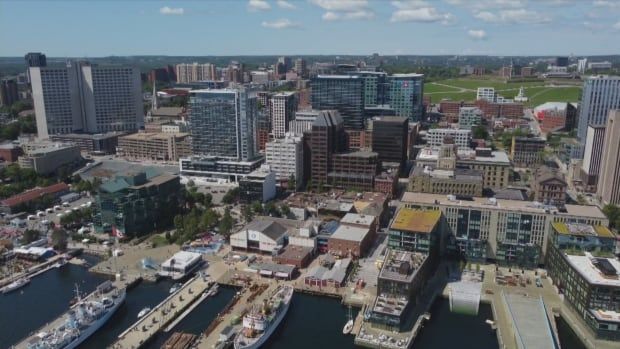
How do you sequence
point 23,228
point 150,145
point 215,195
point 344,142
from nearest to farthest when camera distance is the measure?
1. point 23,228
2. point 215,195
3. point 344,142
4. point 150,145

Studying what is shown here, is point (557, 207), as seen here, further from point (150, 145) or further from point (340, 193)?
point (150, 145)

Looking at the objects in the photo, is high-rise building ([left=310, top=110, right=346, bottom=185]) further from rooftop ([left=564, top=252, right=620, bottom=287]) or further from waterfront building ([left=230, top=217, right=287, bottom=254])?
rooftop ([left=564, top=252, right=620, bottom=287])

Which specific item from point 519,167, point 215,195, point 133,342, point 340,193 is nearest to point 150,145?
point 215,195

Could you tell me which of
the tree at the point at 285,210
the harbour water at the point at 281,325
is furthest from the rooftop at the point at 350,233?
the tree at the point at 285,210

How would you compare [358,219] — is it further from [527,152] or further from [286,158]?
[527,152]

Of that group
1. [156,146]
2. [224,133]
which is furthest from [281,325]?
[156,146]

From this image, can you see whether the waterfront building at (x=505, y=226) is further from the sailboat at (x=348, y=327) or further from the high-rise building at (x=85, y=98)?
the high-rise building at (x=85, y=98)

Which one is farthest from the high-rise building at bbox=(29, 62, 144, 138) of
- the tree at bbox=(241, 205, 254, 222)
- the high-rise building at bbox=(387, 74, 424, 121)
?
the tree at bbox=(241, 205, 254, 222)
